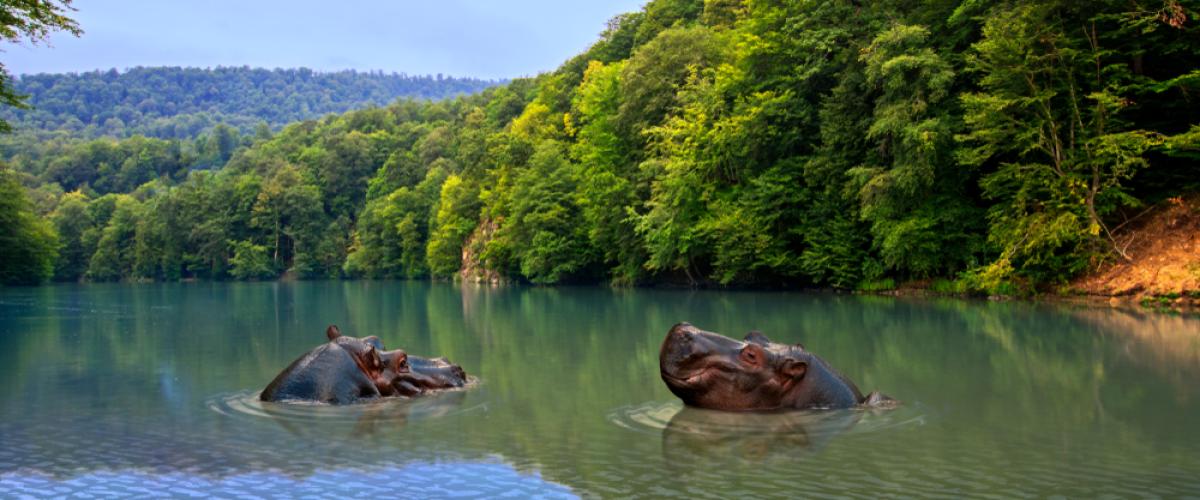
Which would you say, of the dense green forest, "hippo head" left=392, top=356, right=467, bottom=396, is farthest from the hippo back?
the dense green forest

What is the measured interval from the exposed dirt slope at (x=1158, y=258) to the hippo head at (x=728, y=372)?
20923 millimetres

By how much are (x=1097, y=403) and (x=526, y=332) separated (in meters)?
14.1

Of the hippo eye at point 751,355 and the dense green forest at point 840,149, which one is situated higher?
the dense green forest at point 840,149

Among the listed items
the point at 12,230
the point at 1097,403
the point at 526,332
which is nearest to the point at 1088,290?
the point at 526,332

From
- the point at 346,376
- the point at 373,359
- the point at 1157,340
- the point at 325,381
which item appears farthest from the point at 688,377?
the point at 1157,340

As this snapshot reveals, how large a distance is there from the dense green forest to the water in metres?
11.6

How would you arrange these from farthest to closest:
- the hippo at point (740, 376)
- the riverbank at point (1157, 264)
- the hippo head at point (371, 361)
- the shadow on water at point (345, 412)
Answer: the riverbank at point (1157, 264), the hippo head at point (371, 361), the hippo at point (740, 376), the shadow on water at point (345, 412)

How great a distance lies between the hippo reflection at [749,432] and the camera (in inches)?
334

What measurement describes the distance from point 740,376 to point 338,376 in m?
4.90

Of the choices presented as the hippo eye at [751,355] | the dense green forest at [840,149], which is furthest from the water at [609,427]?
the dense green forest at [840,149]

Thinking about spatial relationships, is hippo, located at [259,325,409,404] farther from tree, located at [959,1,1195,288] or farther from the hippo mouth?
tree, located at [959,1,1195,288]

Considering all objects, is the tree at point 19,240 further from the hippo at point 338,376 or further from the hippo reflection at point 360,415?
the hippo reflection at point 360,415

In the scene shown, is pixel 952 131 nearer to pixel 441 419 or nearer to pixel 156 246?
pixel 441 419

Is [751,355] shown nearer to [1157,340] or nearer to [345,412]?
[345,412]
